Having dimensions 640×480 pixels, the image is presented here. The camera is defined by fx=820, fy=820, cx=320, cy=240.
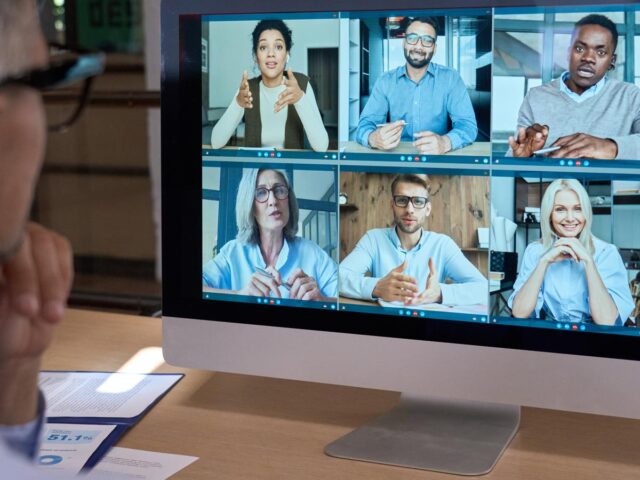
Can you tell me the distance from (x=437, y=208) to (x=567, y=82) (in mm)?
159

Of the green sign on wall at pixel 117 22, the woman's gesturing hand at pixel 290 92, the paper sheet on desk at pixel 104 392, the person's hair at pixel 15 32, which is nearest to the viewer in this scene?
the person's hair at pixel 15 32

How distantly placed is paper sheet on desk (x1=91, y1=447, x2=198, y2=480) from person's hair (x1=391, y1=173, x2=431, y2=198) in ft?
1.07

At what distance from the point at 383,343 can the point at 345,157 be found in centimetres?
19

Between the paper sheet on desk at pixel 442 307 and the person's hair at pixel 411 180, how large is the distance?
10cm

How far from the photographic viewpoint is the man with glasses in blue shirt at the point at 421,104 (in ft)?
2.44

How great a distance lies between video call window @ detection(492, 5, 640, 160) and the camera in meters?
0.69

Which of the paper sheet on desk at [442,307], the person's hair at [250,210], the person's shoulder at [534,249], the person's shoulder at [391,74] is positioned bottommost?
the paper sheet on desk at [442,307]

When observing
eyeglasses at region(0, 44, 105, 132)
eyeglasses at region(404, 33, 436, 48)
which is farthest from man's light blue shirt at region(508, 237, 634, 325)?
eyeglasses at region(0, 44, 105, 132)

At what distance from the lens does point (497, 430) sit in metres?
0.83

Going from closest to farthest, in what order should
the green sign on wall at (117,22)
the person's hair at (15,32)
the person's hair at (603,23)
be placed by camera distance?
the person's hair at (15,32) → the person's hair at (603,23) → the green sign on wall at (117,22)

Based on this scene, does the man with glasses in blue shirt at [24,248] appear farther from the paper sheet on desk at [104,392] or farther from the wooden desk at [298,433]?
the paper sheet on desk at [104,392]

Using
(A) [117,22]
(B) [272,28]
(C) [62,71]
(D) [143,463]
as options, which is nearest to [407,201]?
(B) [272,28]

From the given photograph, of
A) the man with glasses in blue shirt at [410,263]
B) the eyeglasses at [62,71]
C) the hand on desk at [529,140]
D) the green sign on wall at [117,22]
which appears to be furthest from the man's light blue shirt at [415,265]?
the green sign on wall at [117,22]

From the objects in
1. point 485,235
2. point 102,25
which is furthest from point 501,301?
point 102,25
